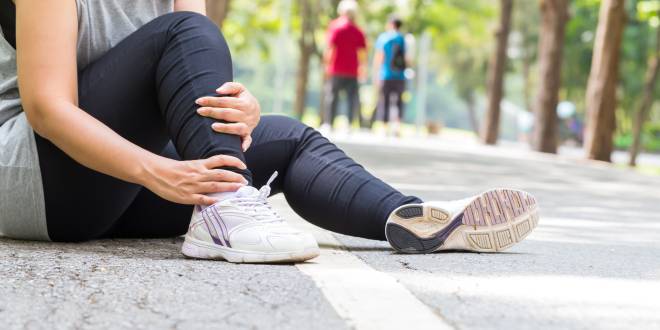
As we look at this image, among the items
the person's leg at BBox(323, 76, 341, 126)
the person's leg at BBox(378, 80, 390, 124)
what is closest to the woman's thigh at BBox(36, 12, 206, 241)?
the person's leg at BBox(323, 76, 341, 126)

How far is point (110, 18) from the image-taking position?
367 centimetres

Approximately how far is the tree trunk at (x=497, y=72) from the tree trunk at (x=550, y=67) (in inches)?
223

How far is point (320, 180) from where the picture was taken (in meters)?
3.86

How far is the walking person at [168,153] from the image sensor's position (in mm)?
3344

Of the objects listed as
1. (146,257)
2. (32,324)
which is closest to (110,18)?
(146,257)

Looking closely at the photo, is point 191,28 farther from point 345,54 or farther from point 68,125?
point 345,54

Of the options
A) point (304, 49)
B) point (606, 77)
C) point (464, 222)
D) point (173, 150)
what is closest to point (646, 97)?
point (606, 77)

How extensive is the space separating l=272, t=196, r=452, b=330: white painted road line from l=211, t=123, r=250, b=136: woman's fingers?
17.6 inches

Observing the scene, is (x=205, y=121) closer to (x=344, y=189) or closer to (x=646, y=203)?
(x=344, y=189)

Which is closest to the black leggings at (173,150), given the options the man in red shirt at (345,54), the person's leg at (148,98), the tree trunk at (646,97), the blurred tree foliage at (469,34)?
the person's leg at (148,98)

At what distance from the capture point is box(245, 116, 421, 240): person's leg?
383 cm

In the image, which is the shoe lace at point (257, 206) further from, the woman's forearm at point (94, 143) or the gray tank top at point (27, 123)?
the gray tank top at point (27, 123)

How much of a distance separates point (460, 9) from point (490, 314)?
125 ft

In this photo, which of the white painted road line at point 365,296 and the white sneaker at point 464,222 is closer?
the white painted road line at point 365,296
